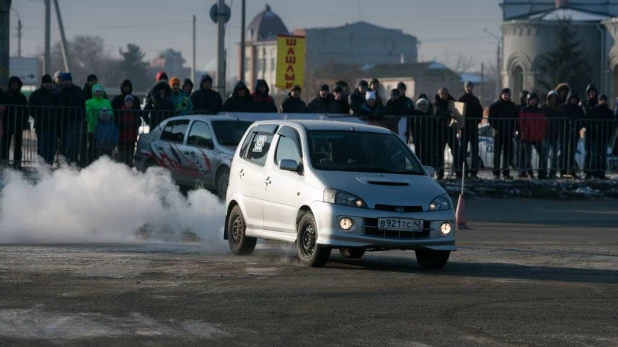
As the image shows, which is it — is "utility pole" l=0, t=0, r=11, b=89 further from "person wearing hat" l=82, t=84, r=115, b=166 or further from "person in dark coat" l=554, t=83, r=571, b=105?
"person in dark coat" l=554, t=83, r=571, b=105

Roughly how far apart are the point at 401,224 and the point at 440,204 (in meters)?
0.57

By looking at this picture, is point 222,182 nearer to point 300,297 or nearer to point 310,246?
point 310,246

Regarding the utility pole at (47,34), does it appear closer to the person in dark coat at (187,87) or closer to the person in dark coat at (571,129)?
the person in dark coat at (187,87)

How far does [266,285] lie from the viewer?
11.6 metres

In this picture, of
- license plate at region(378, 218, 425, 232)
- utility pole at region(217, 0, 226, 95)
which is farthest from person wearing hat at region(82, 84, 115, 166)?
license plate at region(378, 218, 425, 232)

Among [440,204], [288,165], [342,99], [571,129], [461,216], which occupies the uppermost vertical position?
→ [342,99]

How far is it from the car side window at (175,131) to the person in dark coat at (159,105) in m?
2.09

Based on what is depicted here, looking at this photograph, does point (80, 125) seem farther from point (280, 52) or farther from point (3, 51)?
point (280, 52)

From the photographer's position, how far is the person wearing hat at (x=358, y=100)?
2534cm

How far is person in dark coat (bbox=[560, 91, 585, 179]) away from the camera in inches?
1053

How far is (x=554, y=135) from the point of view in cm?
2673

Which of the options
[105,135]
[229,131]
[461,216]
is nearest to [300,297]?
[461,216]

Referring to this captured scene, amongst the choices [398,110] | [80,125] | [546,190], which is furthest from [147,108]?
[546,190]

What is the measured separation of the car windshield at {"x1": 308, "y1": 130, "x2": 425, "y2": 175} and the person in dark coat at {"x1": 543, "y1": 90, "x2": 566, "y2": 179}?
1290cm
